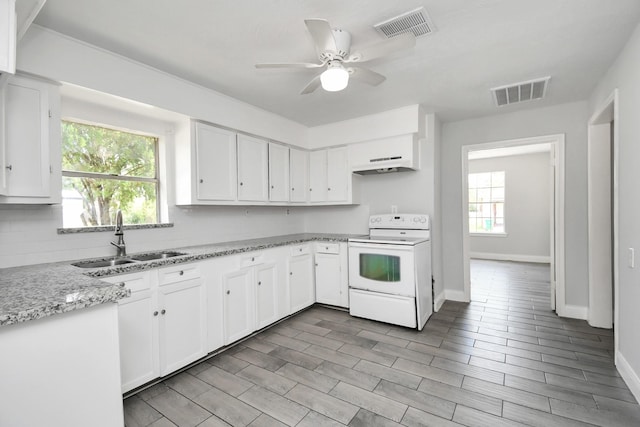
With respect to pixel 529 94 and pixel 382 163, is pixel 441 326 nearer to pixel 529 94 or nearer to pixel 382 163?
pixel 382 163

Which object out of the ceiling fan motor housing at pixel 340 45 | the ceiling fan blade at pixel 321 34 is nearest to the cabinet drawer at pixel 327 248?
the ceiling fan motor housing at pixel 340 45

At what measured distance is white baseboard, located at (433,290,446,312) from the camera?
376 cm

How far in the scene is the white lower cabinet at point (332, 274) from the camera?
3.75 meters

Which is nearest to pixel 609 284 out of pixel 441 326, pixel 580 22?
pixel 441 326

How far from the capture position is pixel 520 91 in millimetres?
3121

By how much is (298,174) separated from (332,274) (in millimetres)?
1442

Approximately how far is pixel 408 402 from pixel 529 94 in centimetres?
321

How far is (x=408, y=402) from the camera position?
2.02 m

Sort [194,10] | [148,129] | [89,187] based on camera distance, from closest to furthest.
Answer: [194,10] < [89,187] < [148,129]

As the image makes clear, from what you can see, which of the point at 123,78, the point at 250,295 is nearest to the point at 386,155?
the point at 250,295

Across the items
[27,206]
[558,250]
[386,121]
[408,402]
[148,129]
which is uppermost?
[386,121]

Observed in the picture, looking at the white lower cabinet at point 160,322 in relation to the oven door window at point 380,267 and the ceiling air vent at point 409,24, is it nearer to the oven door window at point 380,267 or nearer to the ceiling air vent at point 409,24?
the oven door window at point 380,267

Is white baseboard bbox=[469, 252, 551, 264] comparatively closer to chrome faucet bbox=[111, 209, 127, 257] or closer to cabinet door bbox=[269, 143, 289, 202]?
cabinet door bbox=[269, 143, 289, 202]

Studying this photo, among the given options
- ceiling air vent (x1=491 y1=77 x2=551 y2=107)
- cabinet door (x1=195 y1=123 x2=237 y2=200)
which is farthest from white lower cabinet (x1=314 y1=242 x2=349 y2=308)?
ceiling air vent (x1=491 y1=77 x2=551 y2=107)
